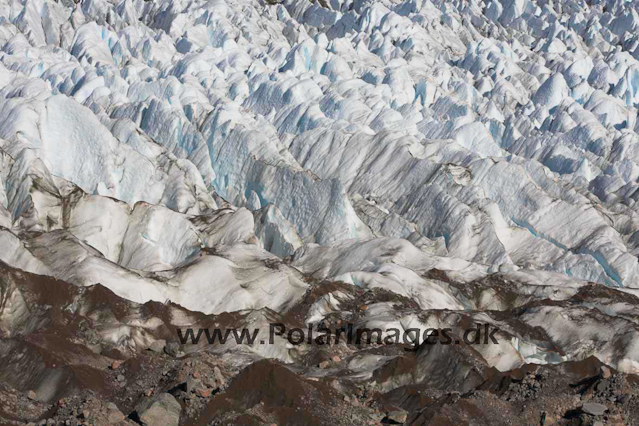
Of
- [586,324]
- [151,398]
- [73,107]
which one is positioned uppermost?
[151,398]

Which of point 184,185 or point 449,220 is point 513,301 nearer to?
point 449,220

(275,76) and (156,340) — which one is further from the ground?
(156,340)

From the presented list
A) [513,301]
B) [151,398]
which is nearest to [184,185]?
[513,301]

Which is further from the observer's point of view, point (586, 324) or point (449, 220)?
point (449, 220)

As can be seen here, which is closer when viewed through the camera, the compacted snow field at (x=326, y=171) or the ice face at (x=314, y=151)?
the compacted snow field at (x=326, y=171)

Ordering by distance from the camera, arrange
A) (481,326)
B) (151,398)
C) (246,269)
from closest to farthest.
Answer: (151,398) → (481,326) → (246,269)

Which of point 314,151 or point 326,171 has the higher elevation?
point 314,151

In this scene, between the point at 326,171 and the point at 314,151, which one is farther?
the point at 314,151

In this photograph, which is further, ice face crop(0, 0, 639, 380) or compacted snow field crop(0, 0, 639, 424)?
ice face crop(0, 0, 639, 380)
